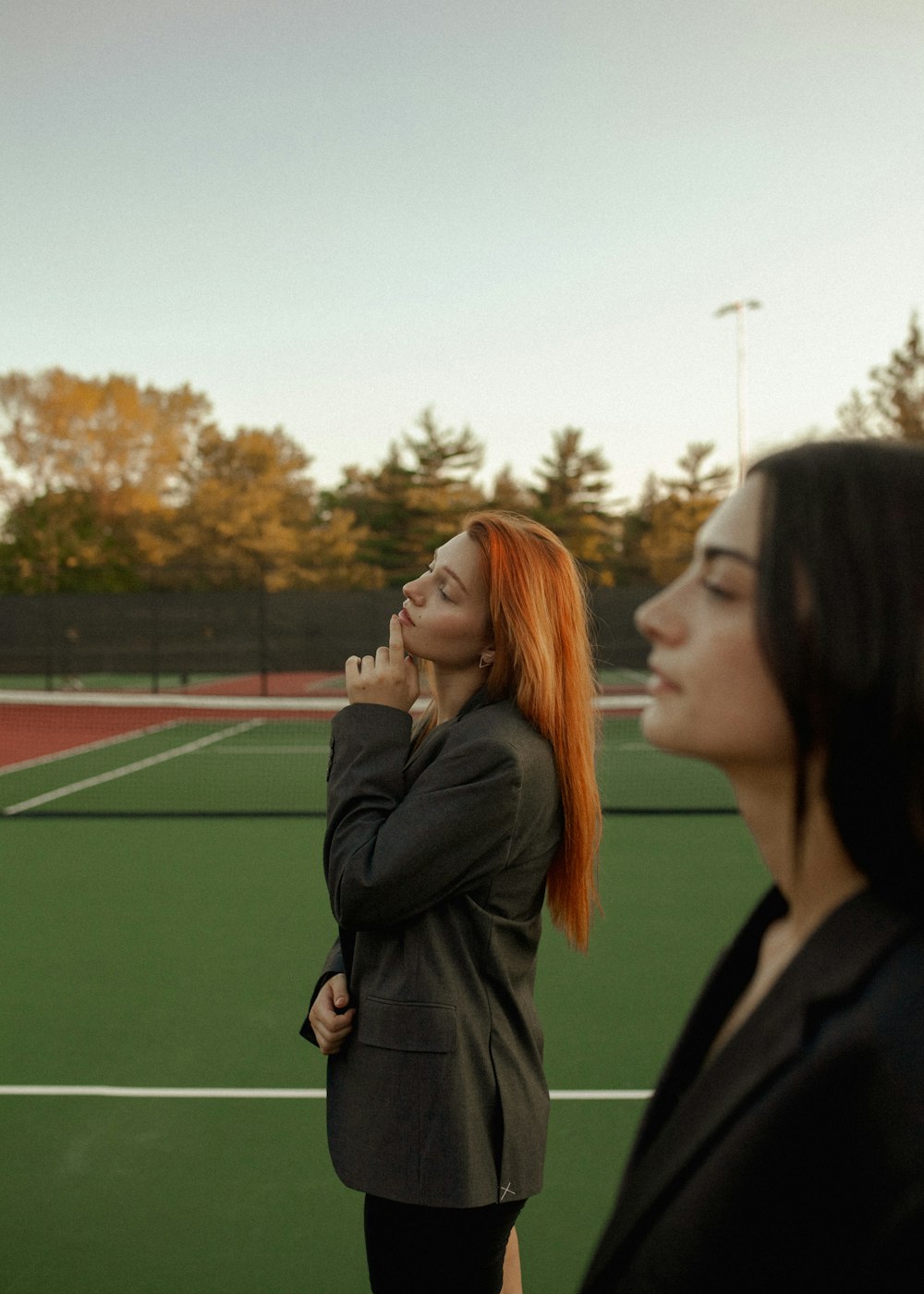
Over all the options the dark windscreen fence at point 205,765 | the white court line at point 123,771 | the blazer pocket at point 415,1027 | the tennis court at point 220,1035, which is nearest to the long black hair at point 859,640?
the blazer pocket at point 415,1027

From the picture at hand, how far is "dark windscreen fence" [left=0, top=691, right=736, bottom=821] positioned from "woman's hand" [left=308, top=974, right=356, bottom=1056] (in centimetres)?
776

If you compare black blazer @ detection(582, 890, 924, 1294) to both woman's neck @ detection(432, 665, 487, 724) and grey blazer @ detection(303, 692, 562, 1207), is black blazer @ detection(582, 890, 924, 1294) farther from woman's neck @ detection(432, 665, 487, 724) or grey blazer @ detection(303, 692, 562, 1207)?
woman's neck @ detection(432, 665, 487, 724)

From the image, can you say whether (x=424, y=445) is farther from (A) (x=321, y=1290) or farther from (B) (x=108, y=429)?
(A) (x=321, y=1290)

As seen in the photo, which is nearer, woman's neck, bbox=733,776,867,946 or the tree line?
woman's neck, bbox=733,776,867,946

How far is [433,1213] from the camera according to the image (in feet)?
6.31

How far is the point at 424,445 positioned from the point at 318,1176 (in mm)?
48262

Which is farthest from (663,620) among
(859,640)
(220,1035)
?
(220,1035)

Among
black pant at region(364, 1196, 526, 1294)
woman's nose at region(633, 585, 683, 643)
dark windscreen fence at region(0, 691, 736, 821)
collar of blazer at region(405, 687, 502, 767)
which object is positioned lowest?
dark windscreen fence at region(0, 691, 736, 821)

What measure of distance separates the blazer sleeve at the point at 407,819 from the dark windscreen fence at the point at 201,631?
20619 mm

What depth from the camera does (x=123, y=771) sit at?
12641 millimetres

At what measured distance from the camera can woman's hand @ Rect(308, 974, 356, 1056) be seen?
78.0 inches

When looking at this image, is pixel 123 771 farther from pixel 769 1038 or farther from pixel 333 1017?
pixel 769 1038

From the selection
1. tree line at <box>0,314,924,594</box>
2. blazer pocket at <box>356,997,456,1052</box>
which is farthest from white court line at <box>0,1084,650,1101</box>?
tree line at <box>0,314,924,594</box>

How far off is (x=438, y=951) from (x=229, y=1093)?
9.03 ft
